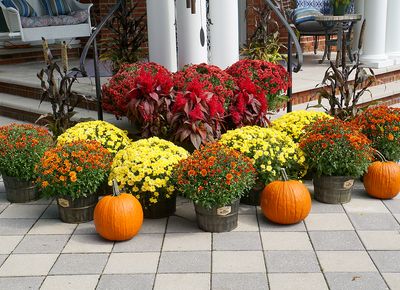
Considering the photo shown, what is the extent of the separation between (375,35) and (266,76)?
308cm

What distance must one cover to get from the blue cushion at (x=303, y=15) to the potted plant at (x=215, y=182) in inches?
206

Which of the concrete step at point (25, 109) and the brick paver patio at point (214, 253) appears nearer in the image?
the brick paver patio at point (214, 253)

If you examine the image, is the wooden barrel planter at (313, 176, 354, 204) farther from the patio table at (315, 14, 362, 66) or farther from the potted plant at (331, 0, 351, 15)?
the potted plant at (331, 0, 351, 15)

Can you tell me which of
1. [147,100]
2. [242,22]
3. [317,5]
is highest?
[317,5]

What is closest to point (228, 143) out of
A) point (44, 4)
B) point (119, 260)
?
point (119, 260)

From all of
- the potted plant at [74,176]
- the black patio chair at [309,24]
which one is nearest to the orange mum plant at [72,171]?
the potted plant at [74,176]

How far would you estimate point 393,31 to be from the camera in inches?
311

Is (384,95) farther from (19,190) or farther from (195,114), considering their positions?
(19,190)

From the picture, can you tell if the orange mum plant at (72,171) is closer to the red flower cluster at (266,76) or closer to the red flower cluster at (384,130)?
the red flower cluster at (266,76)

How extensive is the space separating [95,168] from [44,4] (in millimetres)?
5905

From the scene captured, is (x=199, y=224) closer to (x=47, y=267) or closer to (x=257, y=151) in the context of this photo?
(x=257, y=151)

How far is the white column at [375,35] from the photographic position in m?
7.48

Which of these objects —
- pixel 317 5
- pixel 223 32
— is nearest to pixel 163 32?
pixel 223 32

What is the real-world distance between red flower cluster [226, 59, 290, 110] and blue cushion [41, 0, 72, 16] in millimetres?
4379
